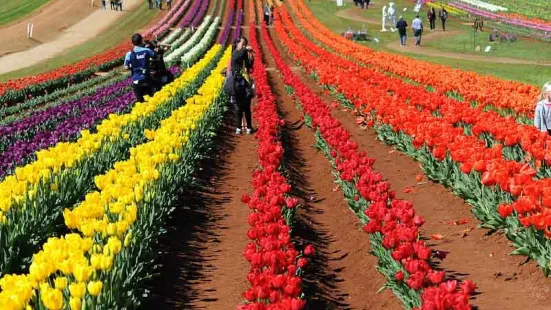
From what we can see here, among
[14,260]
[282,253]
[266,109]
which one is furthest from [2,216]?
[266,109]

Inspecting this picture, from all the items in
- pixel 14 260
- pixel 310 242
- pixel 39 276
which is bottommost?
pixel 310 242

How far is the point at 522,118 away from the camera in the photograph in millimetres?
12281

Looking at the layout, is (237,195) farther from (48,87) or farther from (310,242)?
(48,87)

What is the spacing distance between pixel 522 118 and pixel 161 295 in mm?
8790

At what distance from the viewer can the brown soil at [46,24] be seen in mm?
43656

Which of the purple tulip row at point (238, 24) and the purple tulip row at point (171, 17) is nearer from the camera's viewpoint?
the purple tulip row at point (238, 24)

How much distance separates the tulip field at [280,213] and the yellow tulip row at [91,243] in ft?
0.05

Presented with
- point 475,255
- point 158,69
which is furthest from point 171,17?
point 475,255

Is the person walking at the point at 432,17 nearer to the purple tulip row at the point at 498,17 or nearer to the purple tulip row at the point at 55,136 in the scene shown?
the purple tulip row at the point at 498,17

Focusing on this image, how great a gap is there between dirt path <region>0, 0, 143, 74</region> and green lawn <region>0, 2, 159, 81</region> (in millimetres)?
862

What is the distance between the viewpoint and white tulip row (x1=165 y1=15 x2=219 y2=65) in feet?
106

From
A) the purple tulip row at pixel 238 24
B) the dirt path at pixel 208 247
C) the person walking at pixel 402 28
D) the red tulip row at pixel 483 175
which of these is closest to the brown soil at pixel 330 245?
the dirt path at pixel 208 247

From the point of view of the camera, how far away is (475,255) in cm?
695

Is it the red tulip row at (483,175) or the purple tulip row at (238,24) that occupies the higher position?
the purple tulip row at (238,24)
